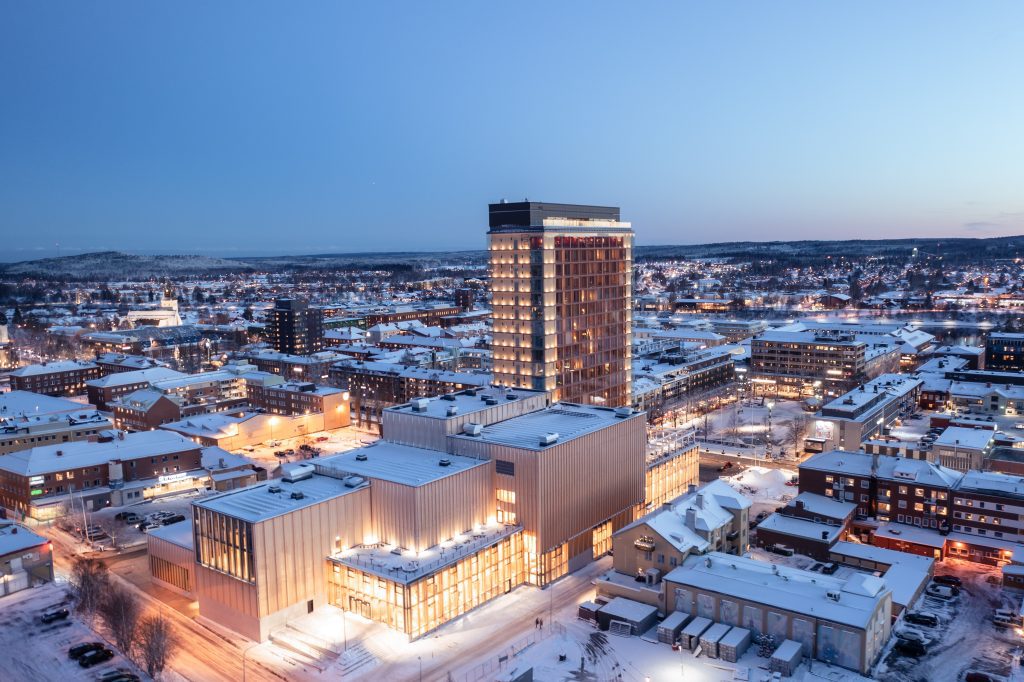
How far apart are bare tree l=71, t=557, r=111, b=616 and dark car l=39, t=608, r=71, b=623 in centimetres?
63

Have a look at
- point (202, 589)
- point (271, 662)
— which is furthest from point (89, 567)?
point (271, 662)

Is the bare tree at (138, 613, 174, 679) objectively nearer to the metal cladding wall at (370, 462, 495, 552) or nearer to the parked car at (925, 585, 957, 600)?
the metal cladding wall at (370, 462, 495, 552)

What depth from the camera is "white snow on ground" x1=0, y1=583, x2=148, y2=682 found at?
35.2 metres

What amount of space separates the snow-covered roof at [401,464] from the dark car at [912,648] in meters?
23.7

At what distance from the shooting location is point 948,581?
142 feet

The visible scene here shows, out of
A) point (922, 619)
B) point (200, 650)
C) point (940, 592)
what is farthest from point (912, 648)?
point (200, 650)

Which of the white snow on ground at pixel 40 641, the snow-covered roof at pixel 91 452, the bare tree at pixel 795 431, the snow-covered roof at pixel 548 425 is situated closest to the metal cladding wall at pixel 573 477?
the snow-covered roof at pixel 548 425

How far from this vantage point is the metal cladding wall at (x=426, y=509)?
133ft

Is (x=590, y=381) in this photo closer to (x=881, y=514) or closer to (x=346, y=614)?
(x=881, y=514)

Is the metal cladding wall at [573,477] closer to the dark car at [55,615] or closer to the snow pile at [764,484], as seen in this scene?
the snow pile at [764,484]

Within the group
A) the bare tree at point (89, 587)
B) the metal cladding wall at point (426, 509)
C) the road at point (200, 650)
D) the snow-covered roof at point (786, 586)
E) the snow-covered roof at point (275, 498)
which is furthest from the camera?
the metal cladding wall at point (426, 509)

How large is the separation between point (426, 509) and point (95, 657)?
17.6 metres

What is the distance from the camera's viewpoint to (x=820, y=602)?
119ft

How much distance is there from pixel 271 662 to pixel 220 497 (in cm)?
1037
